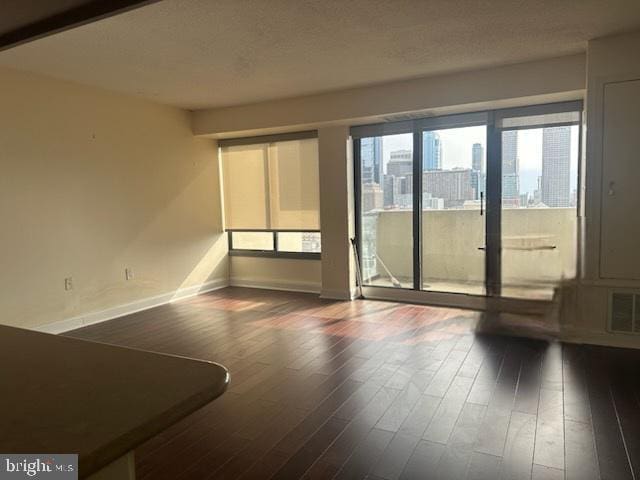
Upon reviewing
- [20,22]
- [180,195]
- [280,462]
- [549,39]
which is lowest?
[280,462]

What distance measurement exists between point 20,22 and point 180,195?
A: 378 centimetres

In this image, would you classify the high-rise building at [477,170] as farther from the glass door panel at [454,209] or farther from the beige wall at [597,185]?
the beige wall at [597,185]

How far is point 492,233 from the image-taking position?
4941mm

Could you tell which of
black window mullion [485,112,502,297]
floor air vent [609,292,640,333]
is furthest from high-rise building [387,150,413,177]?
floor air vent [609,292,640,333]

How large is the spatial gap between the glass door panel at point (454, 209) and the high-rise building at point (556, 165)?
0.62 metres

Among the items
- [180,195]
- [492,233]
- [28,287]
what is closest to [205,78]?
[180,195]

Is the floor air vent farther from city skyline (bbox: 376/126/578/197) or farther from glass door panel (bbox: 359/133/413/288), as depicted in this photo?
glass door panel (bbox: 359/133/413/288)

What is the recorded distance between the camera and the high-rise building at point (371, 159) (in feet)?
18.3

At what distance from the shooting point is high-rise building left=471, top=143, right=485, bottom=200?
4.94 m

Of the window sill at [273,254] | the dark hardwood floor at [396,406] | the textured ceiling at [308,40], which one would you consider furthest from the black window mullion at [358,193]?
the dark hardwood floor at [396,406]

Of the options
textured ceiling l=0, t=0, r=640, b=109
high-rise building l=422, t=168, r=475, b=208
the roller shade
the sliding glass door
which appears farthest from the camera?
high-rise building l=422, t=168, r=475, b=208

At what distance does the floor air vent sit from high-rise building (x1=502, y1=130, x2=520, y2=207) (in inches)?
55.3

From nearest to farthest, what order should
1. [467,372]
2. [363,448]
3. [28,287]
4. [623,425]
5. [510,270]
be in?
[363,448] → [623,425] → [467,372] → [28,287] → [510,270]

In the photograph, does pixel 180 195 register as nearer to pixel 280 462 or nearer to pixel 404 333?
pixel 404 333
